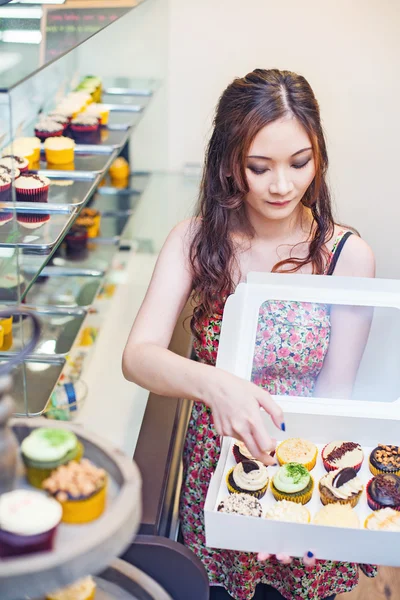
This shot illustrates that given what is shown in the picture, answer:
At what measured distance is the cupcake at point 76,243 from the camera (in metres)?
2.76

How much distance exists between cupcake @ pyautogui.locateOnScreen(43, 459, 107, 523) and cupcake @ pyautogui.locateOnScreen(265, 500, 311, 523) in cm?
93

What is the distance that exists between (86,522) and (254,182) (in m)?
1.06

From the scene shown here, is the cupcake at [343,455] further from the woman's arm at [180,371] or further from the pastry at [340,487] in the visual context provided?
the woman's arm at [180,371]

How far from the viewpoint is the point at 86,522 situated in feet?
2.26

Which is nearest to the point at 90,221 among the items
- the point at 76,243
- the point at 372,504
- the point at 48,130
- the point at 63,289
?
the point at 76,243

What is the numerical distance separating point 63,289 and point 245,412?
1442 mm

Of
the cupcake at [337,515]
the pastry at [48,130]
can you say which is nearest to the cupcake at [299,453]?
the cupcake at [337,515]

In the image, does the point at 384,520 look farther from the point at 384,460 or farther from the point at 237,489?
the point at 237,489

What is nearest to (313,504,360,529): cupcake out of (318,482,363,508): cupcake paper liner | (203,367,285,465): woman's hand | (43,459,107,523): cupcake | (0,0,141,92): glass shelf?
(318,482,363,508): cupcake paper liner

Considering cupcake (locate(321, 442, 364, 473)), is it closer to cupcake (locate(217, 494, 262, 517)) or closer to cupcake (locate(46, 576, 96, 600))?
cupcake (locate(217, 494, 262, 517))

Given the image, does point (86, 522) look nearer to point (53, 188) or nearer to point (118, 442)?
point (118, 442)

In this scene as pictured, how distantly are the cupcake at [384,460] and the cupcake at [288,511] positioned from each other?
189mm

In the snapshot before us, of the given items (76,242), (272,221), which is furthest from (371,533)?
(76,242)

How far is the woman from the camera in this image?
159 cm
